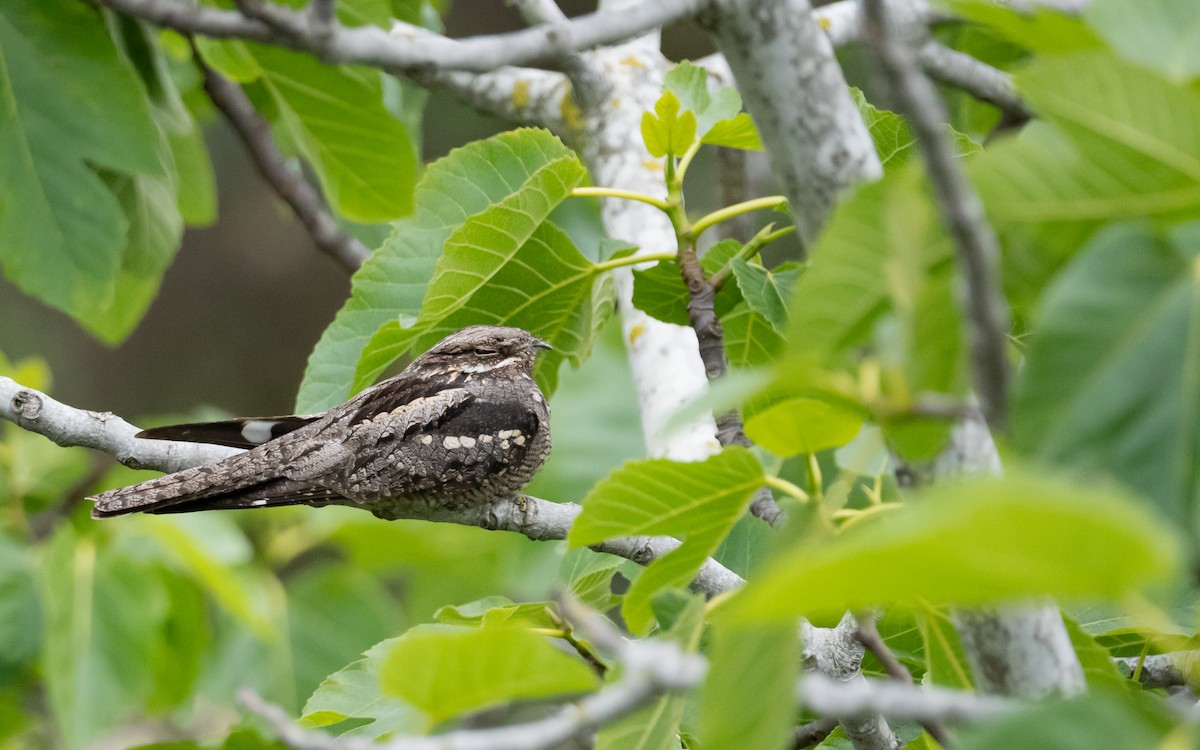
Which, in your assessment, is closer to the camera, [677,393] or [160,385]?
[677,393]

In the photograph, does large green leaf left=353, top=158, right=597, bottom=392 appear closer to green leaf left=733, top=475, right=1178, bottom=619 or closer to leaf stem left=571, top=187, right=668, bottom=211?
leaf stem left=571, top=187, right=668, bottom=211

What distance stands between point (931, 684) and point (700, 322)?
2.79 ft

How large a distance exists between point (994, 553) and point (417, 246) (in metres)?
1.95

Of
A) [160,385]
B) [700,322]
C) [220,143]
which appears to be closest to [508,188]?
[700,322]

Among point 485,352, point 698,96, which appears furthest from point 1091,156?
point 485,352

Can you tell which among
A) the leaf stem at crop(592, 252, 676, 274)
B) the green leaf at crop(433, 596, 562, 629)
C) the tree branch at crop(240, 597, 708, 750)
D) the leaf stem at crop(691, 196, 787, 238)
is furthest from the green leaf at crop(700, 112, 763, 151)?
the tree branch at crop(240, 597, 708, 750)

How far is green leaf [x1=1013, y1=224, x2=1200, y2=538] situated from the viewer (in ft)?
2.77

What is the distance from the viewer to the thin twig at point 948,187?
764mm

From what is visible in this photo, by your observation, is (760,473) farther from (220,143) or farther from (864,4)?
(220,143)

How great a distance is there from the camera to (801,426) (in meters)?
1.33

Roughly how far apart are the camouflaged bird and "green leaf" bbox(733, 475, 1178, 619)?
1.94 metres

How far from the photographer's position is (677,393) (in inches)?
110

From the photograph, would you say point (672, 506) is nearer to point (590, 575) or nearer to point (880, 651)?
point (880, 651)

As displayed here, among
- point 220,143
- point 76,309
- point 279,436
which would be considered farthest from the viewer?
point 220,143
